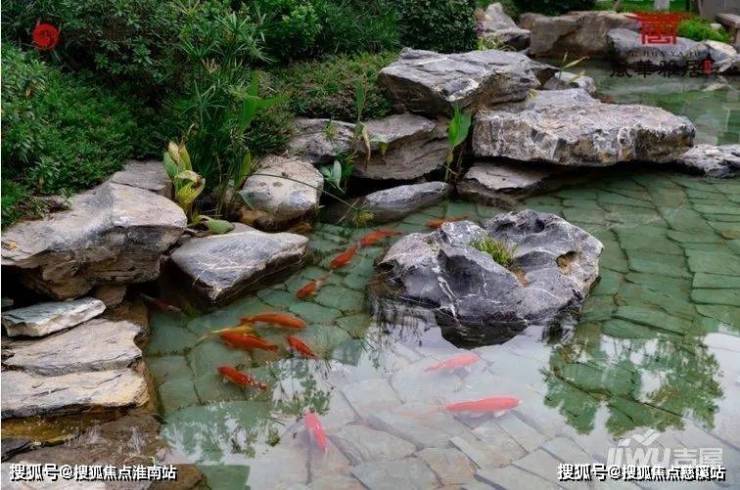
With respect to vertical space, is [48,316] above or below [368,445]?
above

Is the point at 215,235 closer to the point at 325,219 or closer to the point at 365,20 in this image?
the point at 325,219

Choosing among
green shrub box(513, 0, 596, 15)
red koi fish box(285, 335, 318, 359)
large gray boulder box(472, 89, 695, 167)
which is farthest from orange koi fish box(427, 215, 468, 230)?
green shrub box(513, 0, 596, 15)

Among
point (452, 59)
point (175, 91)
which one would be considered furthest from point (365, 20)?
point (175, 91)

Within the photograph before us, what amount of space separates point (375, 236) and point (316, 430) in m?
2.61

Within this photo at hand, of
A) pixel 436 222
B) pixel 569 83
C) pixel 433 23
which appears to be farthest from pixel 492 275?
pixel 569 83

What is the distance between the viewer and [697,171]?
7.86m

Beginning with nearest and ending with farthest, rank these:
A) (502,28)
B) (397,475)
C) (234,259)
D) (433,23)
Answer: (397,475) < (234,259) < (433,23) < (502,28)

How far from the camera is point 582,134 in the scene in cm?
→ 729

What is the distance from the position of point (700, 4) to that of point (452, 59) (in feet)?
35.4

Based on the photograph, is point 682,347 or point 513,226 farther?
point 513,226

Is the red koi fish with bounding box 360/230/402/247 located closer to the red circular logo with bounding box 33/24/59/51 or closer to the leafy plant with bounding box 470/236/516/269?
the leafy plant with bounding box 470/236/516/269

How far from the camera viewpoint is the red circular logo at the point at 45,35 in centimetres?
577

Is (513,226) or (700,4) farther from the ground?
(700,4)

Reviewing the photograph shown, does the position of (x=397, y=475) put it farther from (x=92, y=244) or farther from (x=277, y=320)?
(x=92, y=244)
